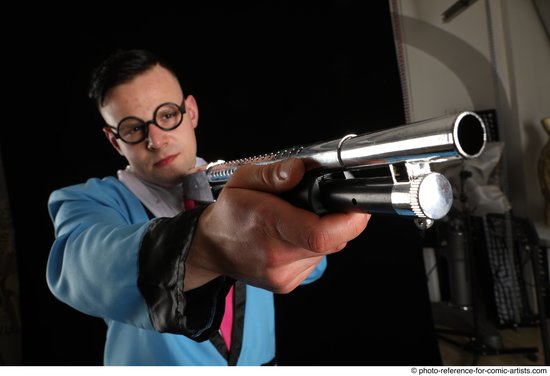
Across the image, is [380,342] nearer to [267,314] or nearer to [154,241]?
[267,314]

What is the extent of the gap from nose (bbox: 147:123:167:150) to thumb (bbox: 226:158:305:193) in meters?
0.33

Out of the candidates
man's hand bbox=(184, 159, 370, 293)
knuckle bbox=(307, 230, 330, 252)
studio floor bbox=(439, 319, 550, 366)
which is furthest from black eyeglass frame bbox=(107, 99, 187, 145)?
studio floor bbox=(439, 319, 550, 366)

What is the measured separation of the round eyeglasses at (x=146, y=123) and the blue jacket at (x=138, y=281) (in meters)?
0.08

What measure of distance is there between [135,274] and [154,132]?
0.93ft

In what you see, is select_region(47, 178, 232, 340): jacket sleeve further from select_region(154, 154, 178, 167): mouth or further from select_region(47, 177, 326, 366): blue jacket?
select_region(154, 154, 178, 167): mouth

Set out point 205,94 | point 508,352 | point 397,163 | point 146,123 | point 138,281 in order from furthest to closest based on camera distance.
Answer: point 508,352 → point 205,94 → point 146,123 → point 138,281 → point 397,163

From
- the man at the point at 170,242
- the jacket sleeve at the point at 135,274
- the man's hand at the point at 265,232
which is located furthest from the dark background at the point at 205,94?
the man's hand at the point at 265,232

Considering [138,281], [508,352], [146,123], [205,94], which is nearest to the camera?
[138,281]

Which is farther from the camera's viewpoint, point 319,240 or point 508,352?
point 508,352

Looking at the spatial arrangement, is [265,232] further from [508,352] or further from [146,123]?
[508,352]

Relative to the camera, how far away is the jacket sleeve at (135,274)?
39 cm

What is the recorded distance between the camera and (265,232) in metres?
0.34

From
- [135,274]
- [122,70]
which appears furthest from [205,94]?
[135,274]

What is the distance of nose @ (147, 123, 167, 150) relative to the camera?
625 millimetres
